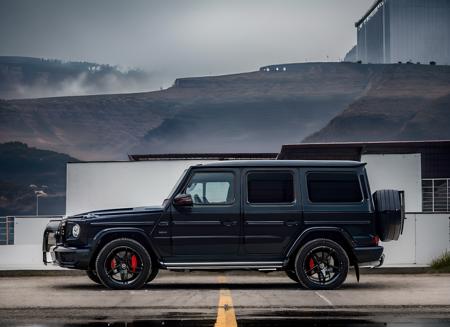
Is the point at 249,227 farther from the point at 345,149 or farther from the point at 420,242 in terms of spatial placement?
the point at 345,149

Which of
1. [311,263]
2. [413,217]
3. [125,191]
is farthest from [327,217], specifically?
[125,191]

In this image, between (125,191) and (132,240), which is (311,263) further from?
(125,191)

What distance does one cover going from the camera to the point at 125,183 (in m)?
A: 40.9

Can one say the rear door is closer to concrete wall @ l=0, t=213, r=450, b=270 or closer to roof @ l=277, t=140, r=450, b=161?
concrete wall @ l=0, t=213, r=450, b=270

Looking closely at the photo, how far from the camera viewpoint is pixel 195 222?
15.6m

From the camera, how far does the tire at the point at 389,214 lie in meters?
15.7

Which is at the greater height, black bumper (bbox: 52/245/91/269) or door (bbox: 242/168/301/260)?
door (bbox: 242/168/301/260)

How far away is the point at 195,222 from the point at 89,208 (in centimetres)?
2670

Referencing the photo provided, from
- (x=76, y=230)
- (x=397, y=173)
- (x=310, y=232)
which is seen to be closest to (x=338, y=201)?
(x=310, y=232)

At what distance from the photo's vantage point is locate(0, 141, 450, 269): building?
3045 centimetres

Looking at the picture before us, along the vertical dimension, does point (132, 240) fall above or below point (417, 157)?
below

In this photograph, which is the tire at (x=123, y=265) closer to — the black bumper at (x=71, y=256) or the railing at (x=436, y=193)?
the black bumper at (x=71, y=256)

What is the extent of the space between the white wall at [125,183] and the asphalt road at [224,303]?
78.4 feet

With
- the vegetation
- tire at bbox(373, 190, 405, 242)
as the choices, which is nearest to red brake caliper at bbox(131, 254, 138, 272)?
tire at bbox(373, 190, 405, 242)
